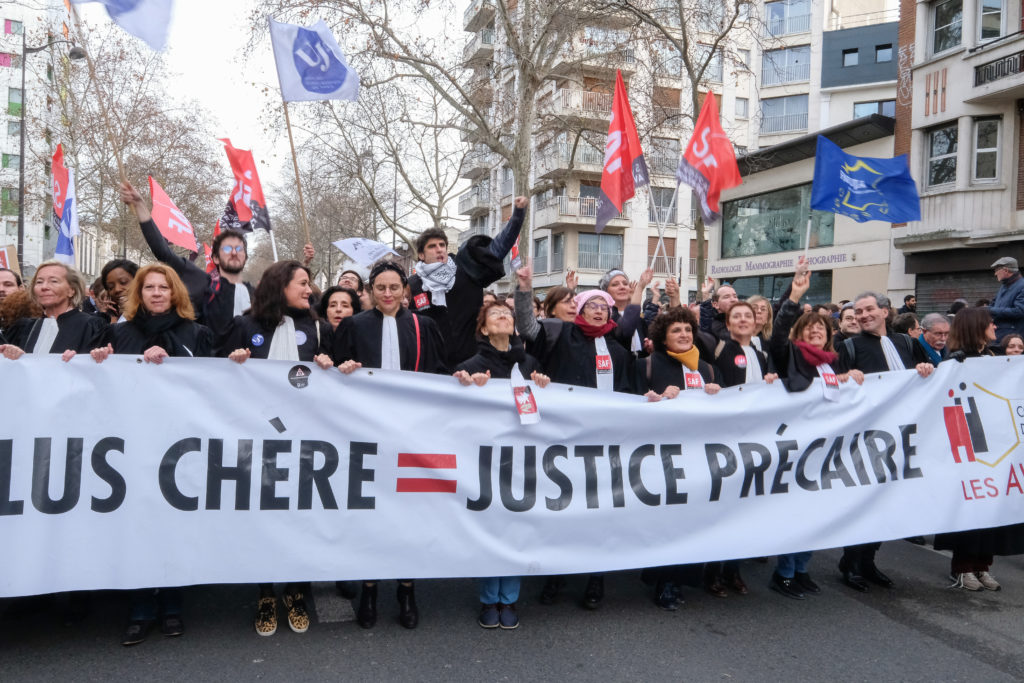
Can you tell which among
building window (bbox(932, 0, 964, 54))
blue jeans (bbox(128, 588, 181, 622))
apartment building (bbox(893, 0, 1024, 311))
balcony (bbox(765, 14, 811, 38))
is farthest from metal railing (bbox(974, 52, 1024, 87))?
balcony (bbox(765, 14, 811, 38))

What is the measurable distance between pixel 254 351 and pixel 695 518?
258 centimetres

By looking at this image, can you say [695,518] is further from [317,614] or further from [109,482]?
[109,482]

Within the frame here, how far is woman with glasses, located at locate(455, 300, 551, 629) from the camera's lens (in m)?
4.21

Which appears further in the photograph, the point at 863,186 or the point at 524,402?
the point at 863,186

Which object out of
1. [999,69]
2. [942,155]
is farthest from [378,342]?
[942,155]

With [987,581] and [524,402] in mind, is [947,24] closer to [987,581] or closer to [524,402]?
[987,581]

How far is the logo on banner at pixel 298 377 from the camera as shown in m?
4.07

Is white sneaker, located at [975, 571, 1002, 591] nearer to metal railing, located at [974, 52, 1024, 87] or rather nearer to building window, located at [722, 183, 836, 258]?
metal railing, located at [974, 52, 1024, 87]

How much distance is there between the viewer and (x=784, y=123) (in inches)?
1672

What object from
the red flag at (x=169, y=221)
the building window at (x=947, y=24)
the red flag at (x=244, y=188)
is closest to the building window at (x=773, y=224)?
the building window at (x=947, y=24)

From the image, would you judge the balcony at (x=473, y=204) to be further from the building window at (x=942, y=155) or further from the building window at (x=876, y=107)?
the building window at (x=942, y=155)

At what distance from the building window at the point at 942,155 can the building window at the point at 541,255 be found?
2309cm

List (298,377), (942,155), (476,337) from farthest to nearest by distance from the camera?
(942,155) < (476,337) < (298,377)

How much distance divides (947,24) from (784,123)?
2334cm
